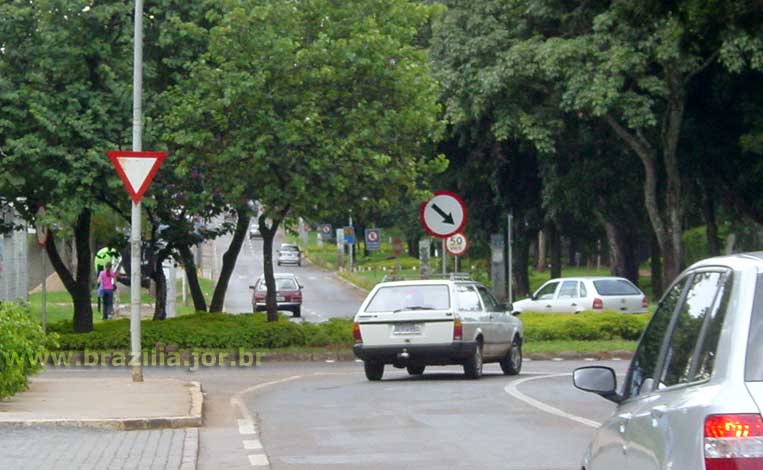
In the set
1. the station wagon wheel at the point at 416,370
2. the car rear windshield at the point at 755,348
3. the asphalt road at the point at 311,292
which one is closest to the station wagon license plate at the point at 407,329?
the station wagon wheel at the point at 416,370

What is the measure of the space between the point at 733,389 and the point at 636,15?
562 inches

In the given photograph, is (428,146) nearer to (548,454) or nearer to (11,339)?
(11,339)

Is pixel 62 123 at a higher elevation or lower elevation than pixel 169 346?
higher

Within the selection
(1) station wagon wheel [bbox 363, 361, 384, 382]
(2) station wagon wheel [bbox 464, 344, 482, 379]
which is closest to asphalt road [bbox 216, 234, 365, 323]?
(1) station wagon wheel [bbox 363, 361, 384, 382]

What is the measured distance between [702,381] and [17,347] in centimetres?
1224

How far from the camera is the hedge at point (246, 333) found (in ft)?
93.6

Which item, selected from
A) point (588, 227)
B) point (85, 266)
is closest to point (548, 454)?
point (85, 266)

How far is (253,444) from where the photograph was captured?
44.3 feet

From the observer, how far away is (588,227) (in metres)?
60.8

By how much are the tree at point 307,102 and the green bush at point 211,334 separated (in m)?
2.45

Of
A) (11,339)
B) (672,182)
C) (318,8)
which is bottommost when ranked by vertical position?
(11,339)

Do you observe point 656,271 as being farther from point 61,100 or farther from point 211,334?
point 61,100

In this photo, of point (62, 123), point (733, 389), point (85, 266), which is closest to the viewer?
point (733, 389)

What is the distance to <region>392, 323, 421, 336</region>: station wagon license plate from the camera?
21297 millimetres
